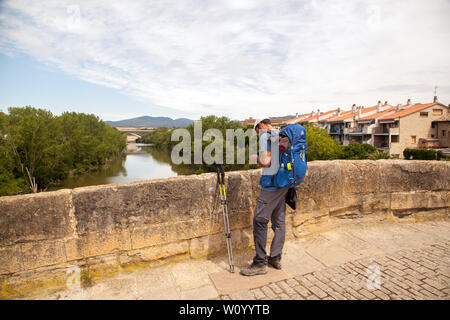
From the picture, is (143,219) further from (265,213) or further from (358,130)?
(358,130)

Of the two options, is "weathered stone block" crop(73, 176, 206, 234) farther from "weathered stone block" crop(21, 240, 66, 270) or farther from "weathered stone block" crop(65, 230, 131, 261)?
"weathered stone block" crop(21, 240, 66, 270)

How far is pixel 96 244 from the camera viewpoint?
265 centimetres

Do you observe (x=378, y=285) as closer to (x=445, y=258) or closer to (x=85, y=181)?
(x=445, y=258)

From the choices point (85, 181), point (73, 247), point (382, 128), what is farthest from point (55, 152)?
point (382, 128)

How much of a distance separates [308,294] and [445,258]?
1665mm

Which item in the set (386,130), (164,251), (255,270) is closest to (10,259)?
(164,251)

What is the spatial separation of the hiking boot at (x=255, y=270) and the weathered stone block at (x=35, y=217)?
1649mm

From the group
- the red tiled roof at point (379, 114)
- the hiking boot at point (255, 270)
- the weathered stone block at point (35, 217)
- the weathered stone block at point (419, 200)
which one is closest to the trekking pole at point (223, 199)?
the hiking boot at point (255, 270)

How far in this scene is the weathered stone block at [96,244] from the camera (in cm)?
257

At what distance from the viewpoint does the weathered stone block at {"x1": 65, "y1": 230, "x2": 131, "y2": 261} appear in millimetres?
2572

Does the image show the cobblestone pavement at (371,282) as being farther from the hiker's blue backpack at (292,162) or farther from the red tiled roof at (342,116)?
the red tiled roof at (342,116)

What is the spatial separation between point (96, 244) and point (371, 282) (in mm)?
2514

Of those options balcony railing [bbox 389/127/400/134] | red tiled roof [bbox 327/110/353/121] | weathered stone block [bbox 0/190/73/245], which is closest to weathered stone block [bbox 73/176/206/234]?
weathered stone block [bbox 0/190/73/245]

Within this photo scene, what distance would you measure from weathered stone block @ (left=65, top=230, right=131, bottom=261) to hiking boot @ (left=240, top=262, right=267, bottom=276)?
45.4 inches
